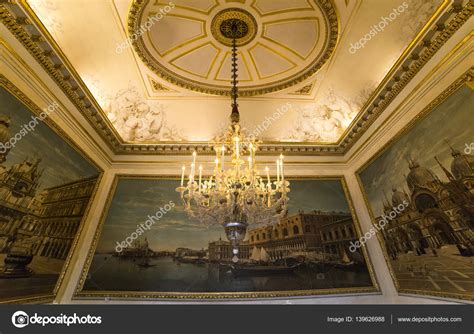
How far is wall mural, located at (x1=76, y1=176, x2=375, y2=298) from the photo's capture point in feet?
17.3

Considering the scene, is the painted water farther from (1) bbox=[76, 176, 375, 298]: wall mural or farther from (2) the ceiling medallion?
(2) the ceiling medallion

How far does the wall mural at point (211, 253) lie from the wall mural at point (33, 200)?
941 millimetres

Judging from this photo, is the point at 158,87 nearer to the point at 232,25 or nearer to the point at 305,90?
the point at 232,25

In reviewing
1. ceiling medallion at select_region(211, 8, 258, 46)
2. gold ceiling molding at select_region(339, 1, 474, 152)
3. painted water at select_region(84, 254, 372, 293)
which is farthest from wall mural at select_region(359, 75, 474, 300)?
ceiling medallion at select_region(211, 8, 258, 46)

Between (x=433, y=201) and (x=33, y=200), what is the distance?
6968 mm

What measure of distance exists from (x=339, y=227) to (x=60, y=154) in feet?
22.0

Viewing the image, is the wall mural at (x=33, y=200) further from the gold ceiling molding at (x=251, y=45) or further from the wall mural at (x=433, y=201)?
the wall mural at (x=433, y=201)

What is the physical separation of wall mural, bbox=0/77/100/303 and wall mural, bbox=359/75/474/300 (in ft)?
22.4

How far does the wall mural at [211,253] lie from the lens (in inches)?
208

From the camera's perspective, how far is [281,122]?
6.84m

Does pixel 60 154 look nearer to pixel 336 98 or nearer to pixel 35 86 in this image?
pixel 35 86

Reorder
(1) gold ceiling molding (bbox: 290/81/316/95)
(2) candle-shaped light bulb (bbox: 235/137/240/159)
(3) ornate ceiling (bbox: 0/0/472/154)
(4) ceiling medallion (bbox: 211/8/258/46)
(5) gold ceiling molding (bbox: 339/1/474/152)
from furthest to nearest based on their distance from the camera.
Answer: (1) gold ceiling molding (bbox: 290/81/316/95)
(4) ceiling medallion (bbox: 211/8/258/46)
(3) ornate ceiling (bbox: 0/0/472/154)
(2) candle-shaped light bulb (bbox: 235/137/240/159)
(5) gold ceiling molding (bbox: 339/1/474/152)

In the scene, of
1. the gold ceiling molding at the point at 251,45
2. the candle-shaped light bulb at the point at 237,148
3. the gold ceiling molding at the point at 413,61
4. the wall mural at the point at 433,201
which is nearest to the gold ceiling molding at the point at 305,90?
the gold ceiling molding at the point at 251,45
